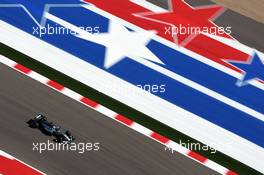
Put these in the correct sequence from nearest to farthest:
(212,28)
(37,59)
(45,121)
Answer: (45,121) < (37,59) < (212,28)

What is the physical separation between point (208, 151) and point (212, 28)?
3093 millimetres

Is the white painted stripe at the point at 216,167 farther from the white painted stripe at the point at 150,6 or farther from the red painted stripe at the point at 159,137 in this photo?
the white painted stripe at the point at 150,6

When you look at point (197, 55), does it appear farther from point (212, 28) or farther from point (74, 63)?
point (74, 63)

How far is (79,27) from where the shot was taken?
11.9 m

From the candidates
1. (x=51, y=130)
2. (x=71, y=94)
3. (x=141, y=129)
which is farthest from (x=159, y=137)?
(x=51, y=130)

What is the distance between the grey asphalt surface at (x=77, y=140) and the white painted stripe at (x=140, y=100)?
61 centimetres

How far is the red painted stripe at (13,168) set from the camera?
10062mm

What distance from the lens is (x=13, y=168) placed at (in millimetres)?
10117

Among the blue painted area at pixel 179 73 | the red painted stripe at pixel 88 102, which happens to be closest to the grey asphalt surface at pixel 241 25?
the blue painted area at pixel 179 73

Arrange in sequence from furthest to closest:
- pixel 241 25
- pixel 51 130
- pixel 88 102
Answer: pixel 241 25 < pixel 88 102 < pixel 51 130

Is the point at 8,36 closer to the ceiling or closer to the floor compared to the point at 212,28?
closer to the floor

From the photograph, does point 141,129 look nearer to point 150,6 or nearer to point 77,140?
point 77,140

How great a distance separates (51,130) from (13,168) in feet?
3.40

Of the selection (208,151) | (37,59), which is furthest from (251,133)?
(37,59)
